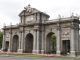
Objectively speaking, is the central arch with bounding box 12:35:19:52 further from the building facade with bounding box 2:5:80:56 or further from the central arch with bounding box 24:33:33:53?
the central arch with bounding box 24:33:33:53

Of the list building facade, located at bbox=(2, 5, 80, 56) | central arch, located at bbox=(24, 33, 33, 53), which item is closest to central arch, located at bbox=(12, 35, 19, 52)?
building facade, located at bbox=(2, 5, 80, 56)

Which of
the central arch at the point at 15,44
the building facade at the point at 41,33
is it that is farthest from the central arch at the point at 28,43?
the central arch at the point at 15,44

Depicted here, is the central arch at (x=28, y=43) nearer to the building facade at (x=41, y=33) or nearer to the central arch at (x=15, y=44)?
the building facade at (x=41, y=33)

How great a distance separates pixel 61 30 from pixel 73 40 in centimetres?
426

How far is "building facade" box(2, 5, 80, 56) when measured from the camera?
138 ft

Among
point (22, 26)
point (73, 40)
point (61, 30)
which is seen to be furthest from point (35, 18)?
point (73, 40)

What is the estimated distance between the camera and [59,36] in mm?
43625

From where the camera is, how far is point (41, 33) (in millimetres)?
47688

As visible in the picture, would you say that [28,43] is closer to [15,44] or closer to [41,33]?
[15,44]

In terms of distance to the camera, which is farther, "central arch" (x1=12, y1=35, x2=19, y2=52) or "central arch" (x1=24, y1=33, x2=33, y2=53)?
"central arch" (x1=12, y1=35, x2=19, y2=52)

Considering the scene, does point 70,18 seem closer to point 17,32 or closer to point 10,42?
point 17,32

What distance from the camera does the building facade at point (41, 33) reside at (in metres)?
42.0

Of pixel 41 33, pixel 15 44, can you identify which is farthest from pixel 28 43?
pixel 41 33

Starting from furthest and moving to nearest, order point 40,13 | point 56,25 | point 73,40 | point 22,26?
point 22,26 → point 40,13 → point 56,25 → point 73,40
